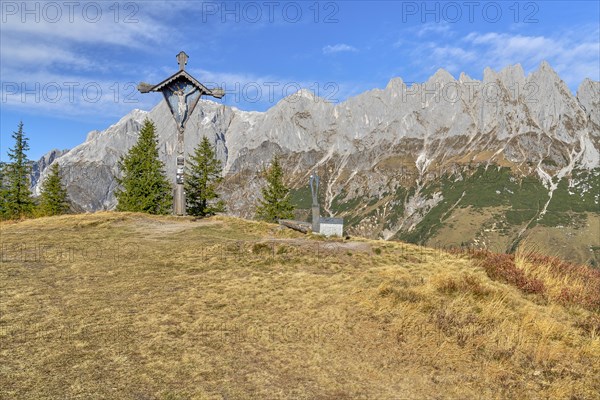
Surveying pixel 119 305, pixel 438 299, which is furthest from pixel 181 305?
pixel 438 299

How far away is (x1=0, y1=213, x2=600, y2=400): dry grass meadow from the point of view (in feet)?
21.3

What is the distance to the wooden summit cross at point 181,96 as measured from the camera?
2695cm

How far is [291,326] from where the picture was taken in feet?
29.3

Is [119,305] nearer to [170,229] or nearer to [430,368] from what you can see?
[430,368]

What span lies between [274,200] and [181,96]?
34.1 m

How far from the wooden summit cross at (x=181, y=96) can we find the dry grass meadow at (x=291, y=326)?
1136 cm

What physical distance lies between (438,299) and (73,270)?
11.3 metres

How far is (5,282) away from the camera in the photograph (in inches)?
460

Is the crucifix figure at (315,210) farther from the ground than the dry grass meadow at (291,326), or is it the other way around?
the crucifix figure at (315,210)

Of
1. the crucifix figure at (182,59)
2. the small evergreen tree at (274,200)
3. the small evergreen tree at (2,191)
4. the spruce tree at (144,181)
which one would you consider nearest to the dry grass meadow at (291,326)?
the crucifix figure at (182,59)

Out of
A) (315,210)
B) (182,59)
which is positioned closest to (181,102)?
(182,59)

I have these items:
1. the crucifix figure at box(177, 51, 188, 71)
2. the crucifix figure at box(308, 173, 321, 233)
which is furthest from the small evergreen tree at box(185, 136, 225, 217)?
the crucifix figure at box(308, 173, 321, 233)

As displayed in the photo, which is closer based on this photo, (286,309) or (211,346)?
(211,346)

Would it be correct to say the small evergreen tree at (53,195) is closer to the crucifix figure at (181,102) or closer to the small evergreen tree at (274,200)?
the small evergreen tree at (274,200)
